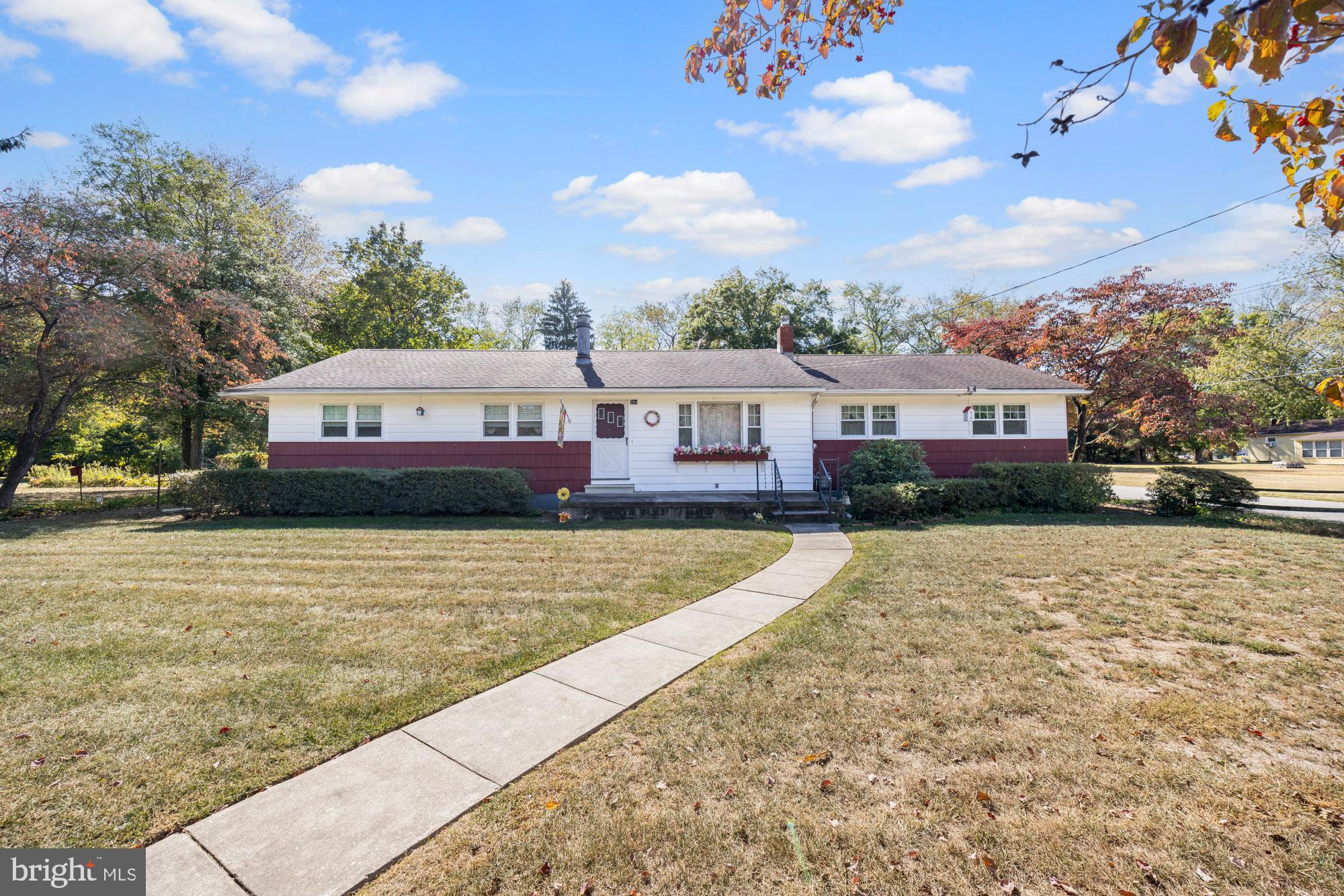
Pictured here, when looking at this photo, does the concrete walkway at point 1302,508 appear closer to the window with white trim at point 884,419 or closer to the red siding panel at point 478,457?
the window with white trim at point 884,419

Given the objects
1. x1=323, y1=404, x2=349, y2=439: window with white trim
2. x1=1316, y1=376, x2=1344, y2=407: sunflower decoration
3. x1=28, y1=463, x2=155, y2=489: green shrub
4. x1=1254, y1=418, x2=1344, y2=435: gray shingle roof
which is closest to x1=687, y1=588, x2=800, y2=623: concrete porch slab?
x1=1316, y1=376, x2=1344, y2=407: sunflower decoration

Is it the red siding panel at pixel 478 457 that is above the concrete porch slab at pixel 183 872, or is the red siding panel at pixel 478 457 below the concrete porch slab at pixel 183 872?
above

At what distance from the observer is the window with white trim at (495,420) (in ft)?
49.4

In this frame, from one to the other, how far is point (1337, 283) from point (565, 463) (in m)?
37.3

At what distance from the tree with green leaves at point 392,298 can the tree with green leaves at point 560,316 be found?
16.4 metres

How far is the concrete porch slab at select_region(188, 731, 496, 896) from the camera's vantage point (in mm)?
2436

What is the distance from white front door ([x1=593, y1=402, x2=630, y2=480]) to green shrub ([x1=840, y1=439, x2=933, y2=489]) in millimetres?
5789

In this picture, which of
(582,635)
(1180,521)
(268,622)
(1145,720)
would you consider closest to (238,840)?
(582,635)

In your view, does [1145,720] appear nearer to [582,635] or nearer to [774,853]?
[774,853]

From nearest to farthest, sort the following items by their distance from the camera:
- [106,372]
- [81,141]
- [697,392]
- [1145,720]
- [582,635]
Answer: [1145,720] → [582,635] → [697,392] → [106,372] → [81,141]

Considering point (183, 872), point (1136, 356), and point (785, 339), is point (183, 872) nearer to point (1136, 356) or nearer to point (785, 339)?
point (785, 339)

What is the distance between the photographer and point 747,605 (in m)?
6.44

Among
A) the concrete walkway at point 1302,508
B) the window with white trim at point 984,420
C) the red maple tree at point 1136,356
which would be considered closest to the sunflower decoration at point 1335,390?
the concrete walkway at point 1302,508

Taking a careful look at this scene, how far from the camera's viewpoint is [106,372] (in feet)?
52.2
